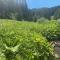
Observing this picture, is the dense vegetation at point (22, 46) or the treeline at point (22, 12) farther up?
the treeline at point (22, 12)

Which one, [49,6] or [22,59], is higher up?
[49,6]

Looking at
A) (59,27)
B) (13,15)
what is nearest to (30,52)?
(59,27)

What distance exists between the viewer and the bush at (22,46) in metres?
6.95

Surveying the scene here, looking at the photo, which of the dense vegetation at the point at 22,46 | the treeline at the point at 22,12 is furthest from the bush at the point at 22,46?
the treeline at the point at 22,12

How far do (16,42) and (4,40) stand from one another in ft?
1.12

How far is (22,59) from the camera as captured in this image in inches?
270

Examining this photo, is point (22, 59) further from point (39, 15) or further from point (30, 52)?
point (39, 15)

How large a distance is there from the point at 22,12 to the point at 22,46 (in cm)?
977

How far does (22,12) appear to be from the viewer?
1695cm

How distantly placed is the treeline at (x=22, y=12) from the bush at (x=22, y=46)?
6.81 metres

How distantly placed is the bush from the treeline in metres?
6.81

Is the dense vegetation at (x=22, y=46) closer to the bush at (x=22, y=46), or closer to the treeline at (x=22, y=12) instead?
the bush at (x=22, y=46)

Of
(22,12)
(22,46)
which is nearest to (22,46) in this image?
(22,46)

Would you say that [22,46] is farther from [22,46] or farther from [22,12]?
[22,12]
